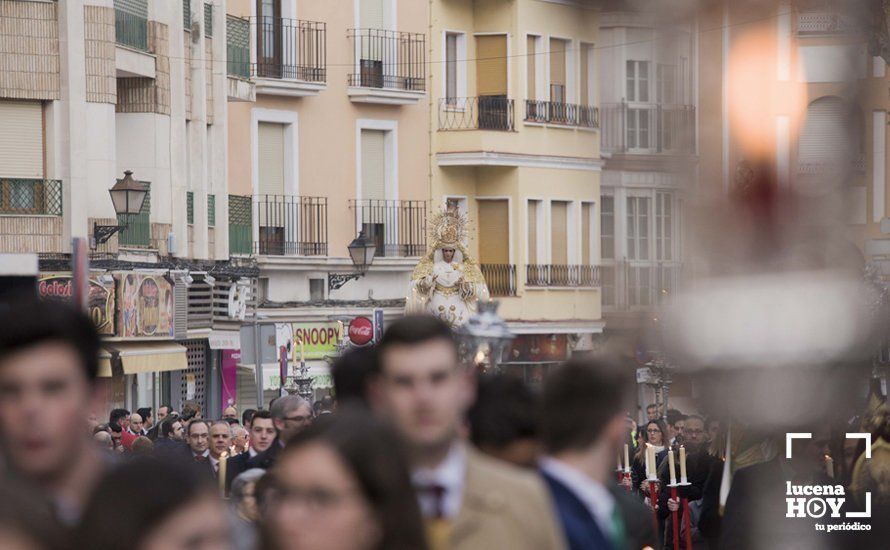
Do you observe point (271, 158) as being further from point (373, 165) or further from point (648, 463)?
point (648, 463)

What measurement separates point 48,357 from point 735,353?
13.4 ft

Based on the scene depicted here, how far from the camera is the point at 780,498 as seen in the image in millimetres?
8797

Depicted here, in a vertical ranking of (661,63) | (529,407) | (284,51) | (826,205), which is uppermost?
(284,51)

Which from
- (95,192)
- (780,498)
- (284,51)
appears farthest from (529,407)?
Answer: (284,51)

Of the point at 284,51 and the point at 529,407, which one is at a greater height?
the point at 284,51

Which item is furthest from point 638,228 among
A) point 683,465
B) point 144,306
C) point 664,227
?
point 144,306

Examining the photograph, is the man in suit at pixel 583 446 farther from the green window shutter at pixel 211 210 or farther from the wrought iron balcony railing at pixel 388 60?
the wrought iron balcony railing at pixel 388 60

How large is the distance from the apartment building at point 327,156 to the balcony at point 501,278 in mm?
1784

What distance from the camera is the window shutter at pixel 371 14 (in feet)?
115

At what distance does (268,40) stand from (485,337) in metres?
20.6

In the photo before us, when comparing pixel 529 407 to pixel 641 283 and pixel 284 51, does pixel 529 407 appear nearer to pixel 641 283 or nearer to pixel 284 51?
pixel 641 283

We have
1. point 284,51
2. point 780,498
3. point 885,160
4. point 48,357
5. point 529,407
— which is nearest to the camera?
point 48,357

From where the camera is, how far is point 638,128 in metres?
8.01

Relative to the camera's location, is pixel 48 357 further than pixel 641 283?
No
